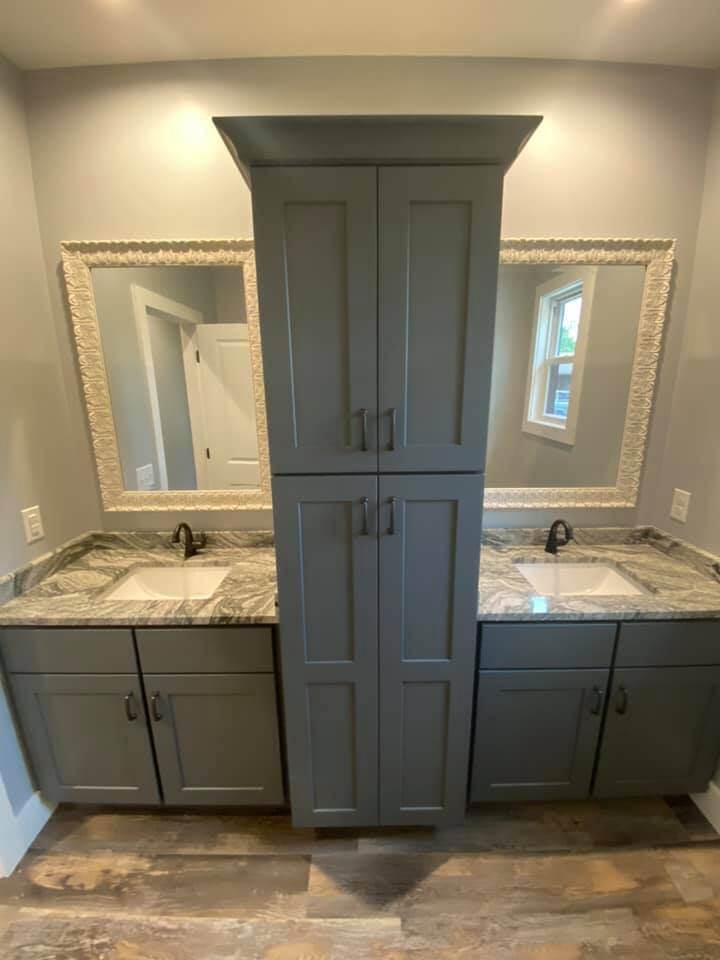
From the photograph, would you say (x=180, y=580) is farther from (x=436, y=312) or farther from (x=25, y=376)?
(x=436, y=312)

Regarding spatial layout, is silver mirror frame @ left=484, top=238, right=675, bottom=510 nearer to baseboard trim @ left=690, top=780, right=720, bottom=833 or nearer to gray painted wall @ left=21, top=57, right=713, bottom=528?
gray painted wall @ left=21, top=57, right=713, bottom=528

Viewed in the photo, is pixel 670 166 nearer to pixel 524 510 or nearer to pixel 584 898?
pixel 524 510

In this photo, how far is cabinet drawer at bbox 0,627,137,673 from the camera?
1.33 meters

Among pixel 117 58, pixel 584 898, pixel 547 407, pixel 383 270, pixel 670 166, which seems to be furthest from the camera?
pixel 547 407

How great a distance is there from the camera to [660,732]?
1427mm

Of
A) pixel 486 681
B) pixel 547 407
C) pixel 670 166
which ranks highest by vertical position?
pixel 670 166

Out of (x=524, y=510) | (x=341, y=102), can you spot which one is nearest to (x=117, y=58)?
(x=341, y=102)

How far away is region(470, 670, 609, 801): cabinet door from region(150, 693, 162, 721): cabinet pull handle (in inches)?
43.6

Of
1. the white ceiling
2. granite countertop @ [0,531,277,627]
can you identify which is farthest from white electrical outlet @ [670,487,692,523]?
granite countertop @ [0,531,277,627]

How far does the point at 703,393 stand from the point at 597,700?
4.04 ft

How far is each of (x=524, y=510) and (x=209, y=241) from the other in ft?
5.64

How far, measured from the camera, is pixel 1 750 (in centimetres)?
136

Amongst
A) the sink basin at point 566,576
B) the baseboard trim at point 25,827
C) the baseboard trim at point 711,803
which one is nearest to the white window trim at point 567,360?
the sink basin at point 566,576

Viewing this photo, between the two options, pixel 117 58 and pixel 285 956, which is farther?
pixel 117 58
